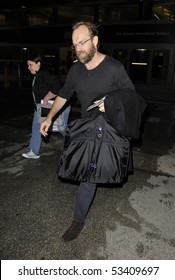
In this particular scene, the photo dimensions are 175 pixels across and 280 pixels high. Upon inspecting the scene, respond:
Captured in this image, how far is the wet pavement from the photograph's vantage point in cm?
262

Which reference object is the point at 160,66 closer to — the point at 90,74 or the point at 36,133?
the point at 36,133

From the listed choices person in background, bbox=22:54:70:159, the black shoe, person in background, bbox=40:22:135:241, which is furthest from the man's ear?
the black shoe

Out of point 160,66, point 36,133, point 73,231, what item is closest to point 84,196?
point 73,231

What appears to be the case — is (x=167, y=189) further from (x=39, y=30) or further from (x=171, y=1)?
(x=39, y=30)

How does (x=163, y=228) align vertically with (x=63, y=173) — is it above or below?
below

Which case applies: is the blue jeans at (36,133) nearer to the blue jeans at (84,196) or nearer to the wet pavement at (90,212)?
the wet pavement at (90,212)

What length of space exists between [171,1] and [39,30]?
9627 millimetres

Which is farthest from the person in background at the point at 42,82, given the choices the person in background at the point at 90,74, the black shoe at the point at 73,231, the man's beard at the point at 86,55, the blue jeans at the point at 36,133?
the black shoe at the point at 73,231

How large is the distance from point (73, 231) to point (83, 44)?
2.07 m

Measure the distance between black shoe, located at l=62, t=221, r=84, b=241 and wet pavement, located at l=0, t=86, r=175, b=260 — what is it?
0.17 feet

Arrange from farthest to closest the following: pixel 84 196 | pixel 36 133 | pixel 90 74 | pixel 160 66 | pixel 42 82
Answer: pixel 160 66 → pixel 36 133 → pixel 42 82 → pixel 84 196 → pixel 90 74

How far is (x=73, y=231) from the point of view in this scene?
2.81 meters

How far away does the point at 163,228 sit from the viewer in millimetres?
2986
